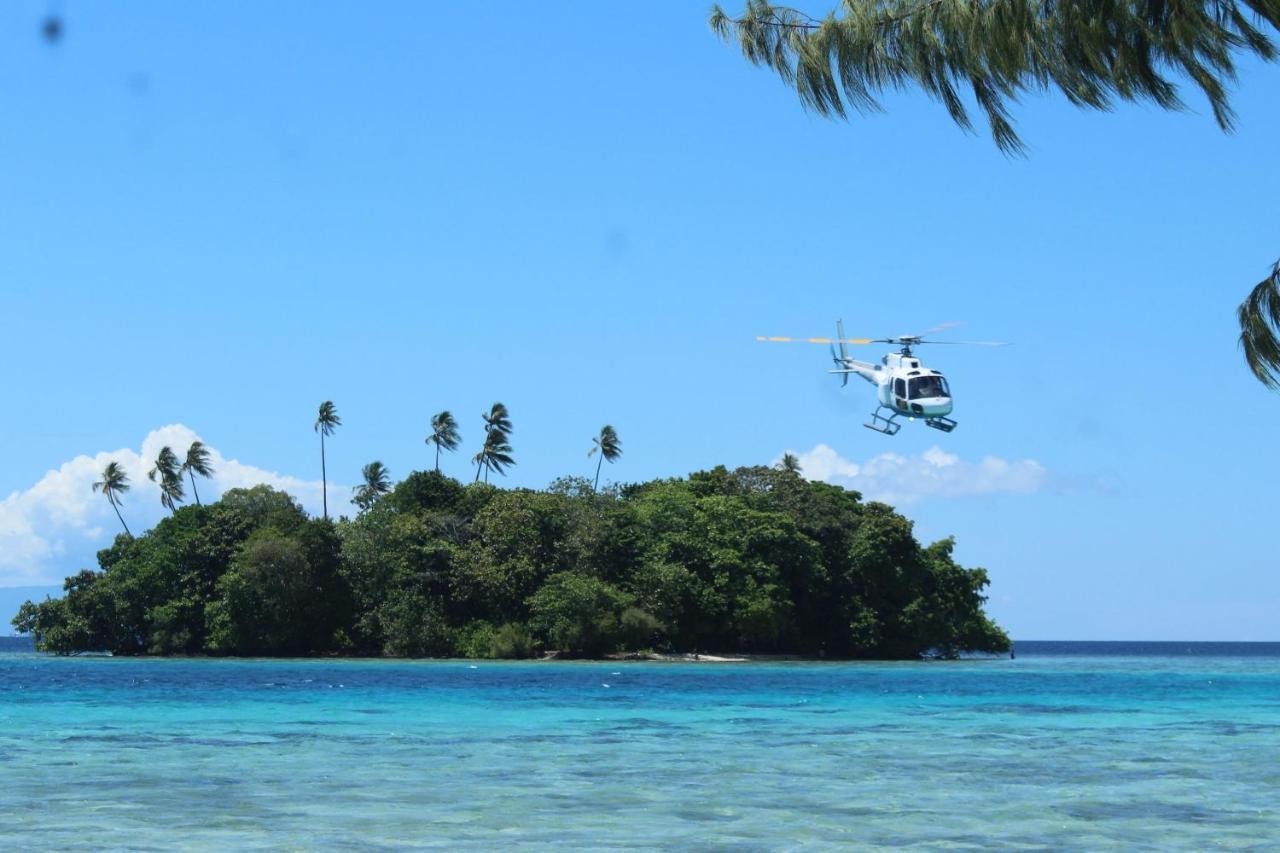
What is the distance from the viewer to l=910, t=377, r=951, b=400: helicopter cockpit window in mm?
43531

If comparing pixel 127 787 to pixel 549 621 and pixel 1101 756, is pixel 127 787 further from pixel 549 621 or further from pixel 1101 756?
pixel 549 621

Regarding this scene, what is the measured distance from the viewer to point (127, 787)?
62.3ft

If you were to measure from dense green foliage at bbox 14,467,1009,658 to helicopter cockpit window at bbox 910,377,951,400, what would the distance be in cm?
3303

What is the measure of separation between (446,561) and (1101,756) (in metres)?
56.5

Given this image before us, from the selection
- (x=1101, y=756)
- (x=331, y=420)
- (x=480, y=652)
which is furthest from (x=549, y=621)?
(x=1101, y=756)

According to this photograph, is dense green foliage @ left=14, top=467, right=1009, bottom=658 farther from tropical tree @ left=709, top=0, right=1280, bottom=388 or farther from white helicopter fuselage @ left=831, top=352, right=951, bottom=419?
tropical tree @ left=709, top=0, right=1280, bottom=388

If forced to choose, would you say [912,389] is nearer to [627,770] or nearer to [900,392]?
[900,392]

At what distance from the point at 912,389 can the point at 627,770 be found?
2429cm


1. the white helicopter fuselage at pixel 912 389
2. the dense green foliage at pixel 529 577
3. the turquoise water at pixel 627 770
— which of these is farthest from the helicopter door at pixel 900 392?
the dense green foliage at pixel 529 577

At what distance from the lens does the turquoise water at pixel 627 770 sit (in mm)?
15477

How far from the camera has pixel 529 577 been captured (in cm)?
7656

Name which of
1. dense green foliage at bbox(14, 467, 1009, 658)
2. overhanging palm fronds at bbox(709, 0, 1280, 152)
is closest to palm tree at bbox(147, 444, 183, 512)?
dense green foliage at bbox(14, 467, 1009, 658)

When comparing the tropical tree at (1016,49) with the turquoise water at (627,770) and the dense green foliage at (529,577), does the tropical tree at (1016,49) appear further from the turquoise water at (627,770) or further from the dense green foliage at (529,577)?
the dense green foliage at (529,577)

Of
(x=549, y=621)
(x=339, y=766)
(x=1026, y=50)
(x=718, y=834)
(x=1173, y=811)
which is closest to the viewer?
(x=1026, y=50)
